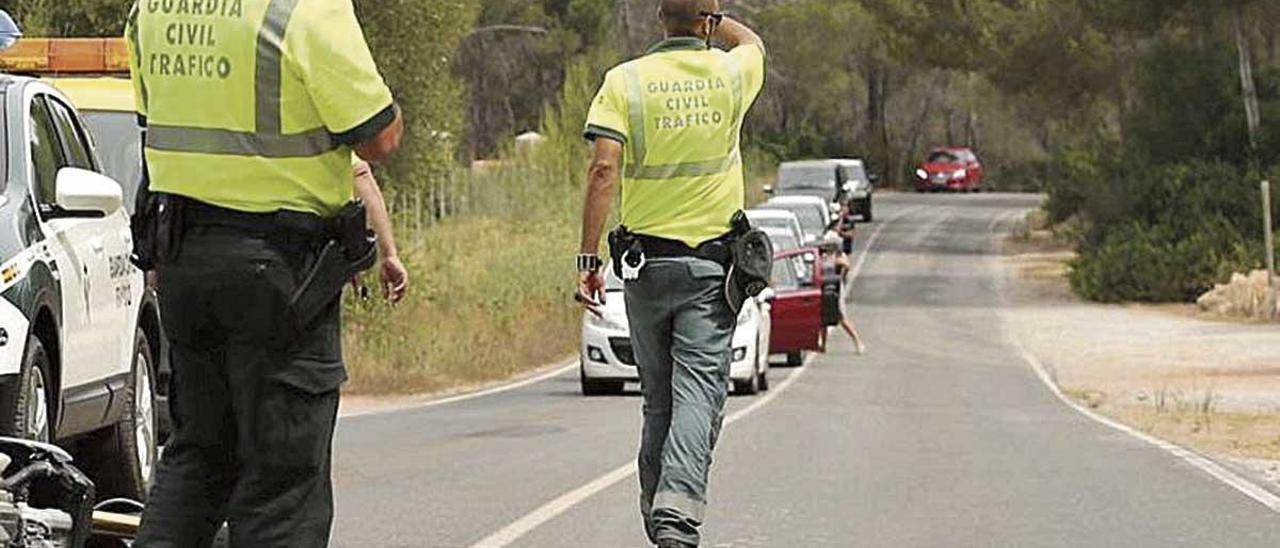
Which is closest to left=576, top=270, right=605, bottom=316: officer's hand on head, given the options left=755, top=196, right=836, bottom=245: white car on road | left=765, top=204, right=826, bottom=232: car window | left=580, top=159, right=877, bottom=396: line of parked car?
left=580, top=159, right=877, bottom=396: line of parked car

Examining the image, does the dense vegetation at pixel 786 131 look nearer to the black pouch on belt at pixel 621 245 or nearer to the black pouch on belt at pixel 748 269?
the black pouch on belt at pixel 621 245

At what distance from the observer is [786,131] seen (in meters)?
86.0

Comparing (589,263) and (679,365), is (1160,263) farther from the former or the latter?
(679,365)

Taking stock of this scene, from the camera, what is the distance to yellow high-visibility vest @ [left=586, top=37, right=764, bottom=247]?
355 inches

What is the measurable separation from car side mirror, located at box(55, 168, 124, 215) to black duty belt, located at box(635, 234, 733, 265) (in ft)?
5.99

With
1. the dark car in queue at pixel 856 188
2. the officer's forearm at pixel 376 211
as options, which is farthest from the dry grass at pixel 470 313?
the dark car in queue at pixel 856 188

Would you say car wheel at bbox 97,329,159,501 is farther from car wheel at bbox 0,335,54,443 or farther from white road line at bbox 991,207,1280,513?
white road line at bbox 991,207,1280,513

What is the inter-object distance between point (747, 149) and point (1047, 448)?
56.6 meters

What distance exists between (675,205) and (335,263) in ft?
10.3

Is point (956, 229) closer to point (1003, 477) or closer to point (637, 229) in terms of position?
point (1003, 477)

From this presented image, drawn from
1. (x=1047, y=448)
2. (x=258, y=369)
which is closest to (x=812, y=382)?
(x=1047, y=448)

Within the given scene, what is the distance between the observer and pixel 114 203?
29.3 feet

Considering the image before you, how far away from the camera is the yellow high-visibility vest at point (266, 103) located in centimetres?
595

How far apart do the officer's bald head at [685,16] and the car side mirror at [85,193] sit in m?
1.99
